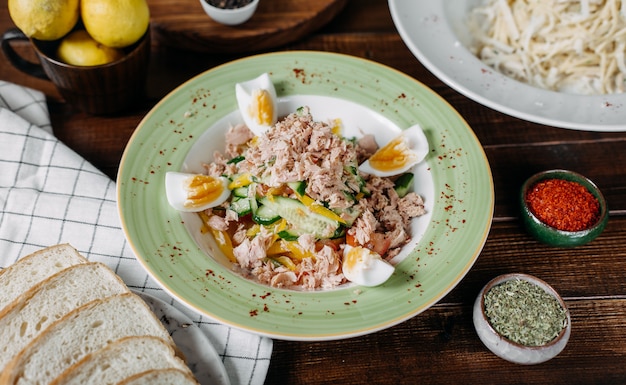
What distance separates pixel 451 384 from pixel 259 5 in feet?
8.56

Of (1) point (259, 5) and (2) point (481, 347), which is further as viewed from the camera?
(1) point (259, 5)

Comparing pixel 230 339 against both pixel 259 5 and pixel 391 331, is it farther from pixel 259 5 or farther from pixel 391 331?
pixel 259 5

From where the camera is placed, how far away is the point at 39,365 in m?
2.26

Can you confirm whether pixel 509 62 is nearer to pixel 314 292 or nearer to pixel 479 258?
pixel 479 258

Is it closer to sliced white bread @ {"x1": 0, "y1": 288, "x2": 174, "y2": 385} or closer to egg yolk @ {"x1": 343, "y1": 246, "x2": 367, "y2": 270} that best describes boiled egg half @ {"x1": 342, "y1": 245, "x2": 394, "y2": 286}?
egg yolk @ {"x1": 343, "y1": 246, "x2": 367, "y2": 270}

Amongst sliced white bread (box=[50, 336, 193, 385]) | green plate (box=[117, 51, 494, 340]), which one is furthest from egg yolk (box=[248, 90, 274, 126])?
sliced white bread (box=[50, 336, 193, 385])

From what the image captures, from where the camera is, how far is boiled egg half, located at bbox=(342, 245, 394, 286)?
8.02ft

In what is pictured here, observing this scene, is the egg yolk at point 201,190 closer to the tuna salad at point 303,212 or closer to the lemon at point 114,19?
the tuna salad at point 303,212

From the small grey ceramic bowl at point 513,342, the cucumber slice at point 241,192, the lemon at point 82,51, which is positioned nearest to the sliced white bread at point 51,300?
the cucumber slice at point 241,192

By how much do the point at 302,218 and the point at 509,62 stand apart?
1.82 meters

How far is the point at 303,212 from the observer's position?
2.65 m

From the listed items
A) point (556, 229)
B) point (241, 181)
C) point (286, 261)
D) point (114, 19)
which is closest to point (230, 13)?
point (114, 19)

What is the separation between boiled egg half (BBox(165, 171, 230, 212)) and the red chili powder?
1.52m

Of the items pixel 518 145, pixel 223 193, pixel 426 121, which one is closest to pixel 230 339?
pixel 223 193
